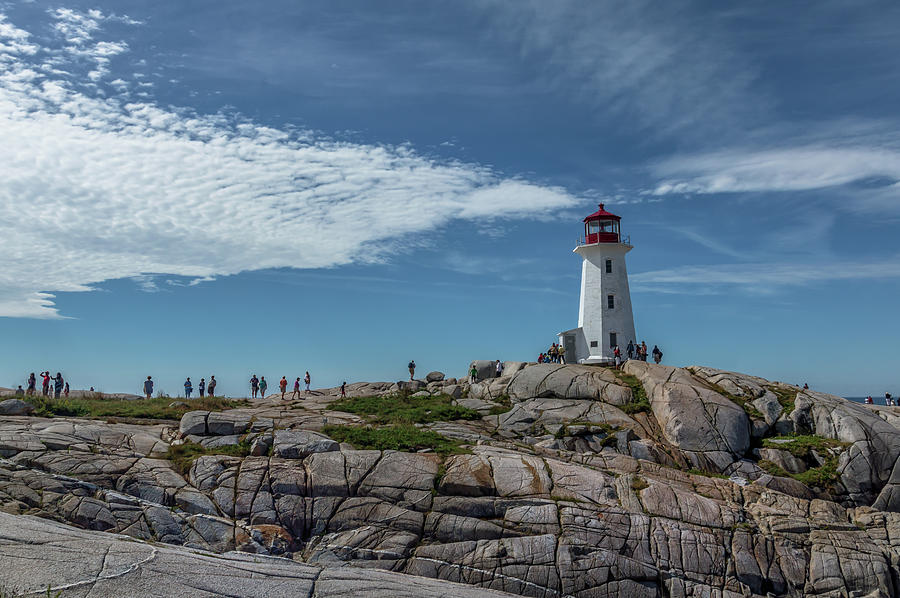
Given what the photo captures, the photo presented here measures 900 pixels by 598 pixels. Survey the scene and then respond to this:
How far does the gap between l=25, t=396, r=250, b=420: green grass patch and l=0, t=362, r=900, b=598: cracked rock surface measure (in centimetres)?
253

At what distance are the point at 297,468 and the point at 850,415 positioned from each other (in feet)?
90.8

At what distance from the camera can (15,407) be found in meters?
32.5

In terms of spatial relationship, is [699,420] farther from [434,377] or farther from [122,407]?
[122,407]

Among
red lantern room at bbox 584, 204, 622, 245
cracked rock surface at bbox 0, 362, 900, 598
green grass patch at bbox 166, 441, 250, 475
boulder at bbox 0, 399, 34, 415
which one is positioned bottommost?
cracked rock surface at bbox 0, 362, 900, 598

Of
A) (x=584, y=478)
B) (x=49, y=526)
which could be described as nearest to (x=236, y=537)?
(x=49, y=526)

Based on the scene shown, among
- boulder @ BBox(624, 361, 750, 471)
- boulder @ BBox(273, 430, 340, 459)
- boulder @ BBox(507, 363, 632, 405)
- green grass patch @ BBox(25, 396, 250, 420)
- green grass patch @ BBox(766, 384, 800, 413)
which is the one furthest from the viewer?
boulder @ BBox(507, 363, 632, 405)

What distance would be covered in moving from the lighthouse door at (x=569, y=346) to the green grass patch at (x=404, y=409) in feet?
38.0

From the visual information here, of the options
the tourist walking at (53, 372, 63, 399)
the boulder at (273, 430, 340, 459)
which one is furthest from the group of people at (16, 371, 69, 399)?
the boulder at (273, 430, 340, 459)

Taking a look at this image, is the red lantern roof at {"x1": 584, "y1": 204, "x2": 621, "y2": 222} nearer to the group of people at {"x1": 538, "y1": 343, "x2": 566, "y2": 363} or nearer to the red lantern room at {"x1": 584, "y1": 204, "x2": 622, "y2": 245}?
the red lantern room at {"x1": 584, "y1": 204, "x2": 622, "y2": 245}

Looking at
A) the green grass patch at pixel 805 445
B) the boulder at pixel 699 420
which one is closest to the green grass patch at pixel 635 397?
the boulder at pixel 699 420

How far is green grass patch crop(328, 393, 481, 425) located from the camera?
36.5 m

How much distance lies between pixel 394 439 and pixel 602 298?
2451cm

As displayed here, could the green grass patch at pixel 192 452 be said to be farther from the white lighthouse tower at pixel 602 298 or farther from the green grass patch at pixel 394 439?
the white lighthouse tower at pixel 602 298

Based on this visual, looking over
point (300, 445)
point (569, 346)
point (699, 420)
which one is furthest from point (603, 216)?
point (300, 445)
